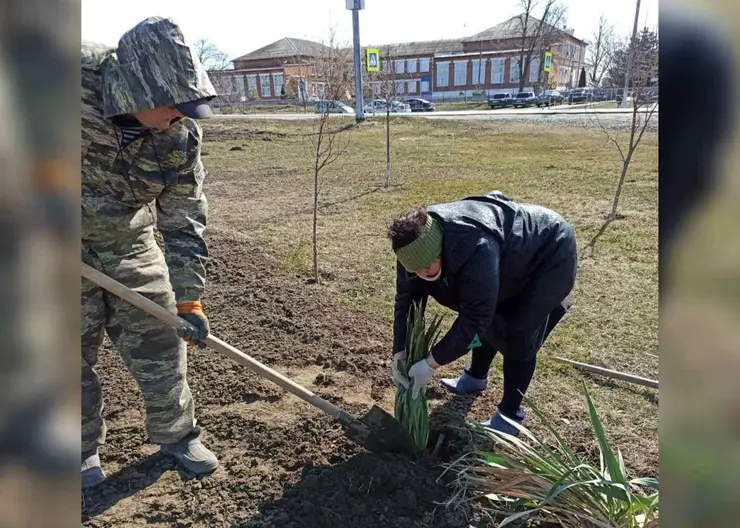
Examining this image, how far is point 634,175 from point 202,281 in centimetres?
1002

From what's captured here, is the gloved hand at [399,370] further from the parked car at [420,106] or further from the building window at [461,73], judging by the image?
the building window at [461,73]

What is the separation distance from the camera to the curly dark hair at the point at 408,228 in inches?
99.4

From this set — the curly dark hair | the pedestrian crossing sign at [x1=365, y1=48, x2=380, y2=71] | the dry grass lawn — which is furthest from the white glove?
the pedestrian crossing sign at [x1=365, y1=48, x2=380, y2=71]

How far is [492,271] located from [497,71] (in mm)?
60123

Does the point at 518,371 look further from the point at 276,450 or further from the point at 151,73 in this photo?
the point at 151,73

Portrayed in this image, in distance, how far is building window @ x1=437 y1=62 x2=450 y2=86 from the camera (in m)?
60.8

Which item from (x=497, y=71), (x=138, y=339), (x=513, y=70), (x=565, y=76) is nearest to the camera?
(x=138, y=339)

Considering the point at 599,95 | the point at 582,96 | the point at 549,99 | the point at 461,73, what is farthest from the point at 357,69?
the point at 461,73

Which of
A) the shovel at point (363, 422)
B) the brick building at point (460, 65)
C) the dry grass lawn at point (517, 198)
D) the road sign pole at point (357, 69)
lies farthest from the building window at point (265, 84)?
the shovel at point (363, 422)

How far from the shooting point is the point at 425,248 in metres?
2.57
